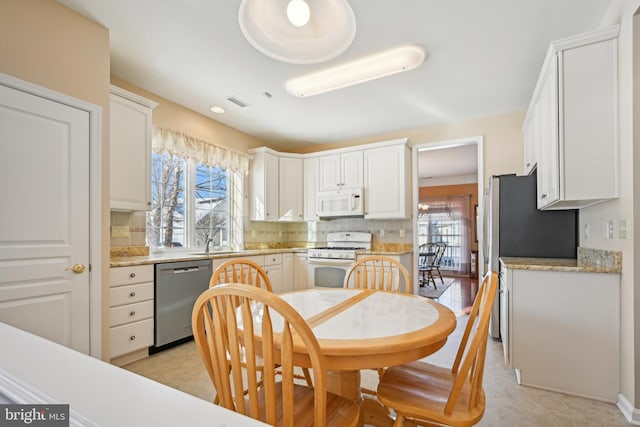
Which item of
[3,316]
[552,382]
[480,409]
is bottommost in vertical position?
[552,382]

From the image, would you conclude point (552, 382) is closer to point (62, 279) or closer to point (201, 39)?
point (62, 279)

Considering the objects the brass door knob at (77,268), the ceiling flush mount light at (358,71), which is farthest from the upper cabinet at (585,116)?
the brass door knob at (77,268)

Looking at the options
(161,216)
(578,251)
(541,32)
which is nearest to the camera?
(541,32)

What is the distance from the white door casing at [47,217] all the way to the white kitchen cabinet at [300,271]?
261cm

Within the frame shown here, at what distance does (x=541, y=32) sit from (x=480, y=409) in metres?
2.50

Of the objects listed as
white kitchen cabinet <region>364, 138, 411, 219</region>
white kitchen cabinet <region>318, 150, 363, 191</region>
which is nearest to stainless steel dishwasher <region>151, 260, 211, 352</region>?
white kitchen cabinet <region>318, 150, 363, 191</region>

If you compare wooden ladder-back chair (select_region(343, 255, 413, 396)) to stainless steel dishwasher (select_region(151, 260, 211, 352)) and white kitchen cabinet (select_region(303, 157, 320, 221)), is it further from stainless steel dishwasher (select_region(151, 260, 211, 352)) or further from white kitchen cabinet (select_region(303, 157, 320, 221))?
white kitchen cabinet (select_region(303, 157, 320, 221))

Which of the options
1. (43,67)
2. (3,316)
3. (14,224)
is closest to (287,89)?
(43,67)

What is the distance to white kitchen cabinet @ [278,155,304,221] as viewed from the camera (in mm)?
4758

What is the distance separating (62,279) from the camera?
2.01 metres

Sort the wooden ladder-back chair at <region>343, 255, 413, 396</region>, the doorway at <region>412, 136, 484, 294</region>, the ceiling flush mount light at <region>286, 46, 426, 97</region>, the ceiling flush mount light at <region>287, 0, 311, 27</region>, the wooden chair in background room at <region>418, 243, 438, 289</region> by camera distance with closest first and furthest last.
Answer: the ceiling flush mount light at <region>287, 0, 311, 27</region>, the wooden ladder-back chair at <region>343, 255, 413, 396</region>, the ceiling flush mount light at <region>286, 46, 426, 97</region>, the wooden chair in background room at <region>418, 243, 438, 289</region>, the doorway at <region>412, 136, 484, 294</region>

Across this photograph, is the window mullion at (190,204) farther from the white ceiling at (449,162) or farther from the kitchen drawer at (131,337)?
the white ceiling at (449,162)

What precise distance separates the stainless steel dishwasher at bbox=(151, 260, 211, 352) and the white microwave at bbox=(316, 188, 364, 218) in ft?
6.76

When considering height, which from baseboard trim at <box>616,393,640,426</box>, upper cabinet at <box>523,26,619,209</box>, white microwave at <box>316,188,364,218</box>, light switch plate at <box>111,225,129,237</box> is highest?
upper cabinet at <box>523,26,619,209</box>
